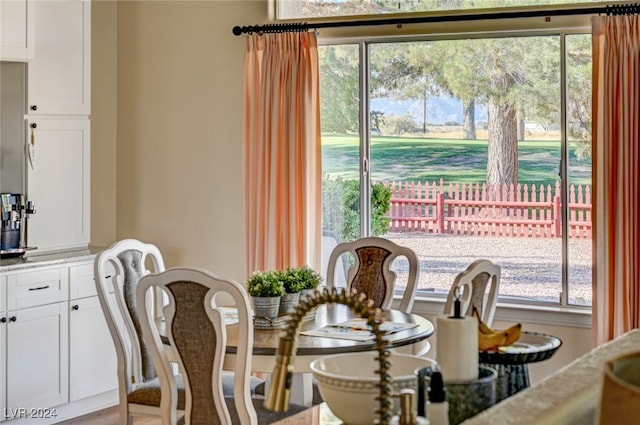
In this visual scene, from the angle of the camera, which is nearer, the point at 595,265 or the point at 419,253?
the point at 595,265

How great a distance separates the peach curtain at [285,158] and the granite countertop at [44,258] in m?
0.94

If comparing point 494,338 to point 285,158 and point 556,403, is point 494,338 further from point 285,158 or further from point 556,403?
point 285,158

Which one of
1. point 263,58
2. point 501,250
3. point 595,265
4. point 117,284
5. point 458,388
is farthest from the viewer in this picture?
point 263,58

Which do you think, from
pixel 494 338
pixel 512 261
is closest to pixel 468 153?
pixel 512 261

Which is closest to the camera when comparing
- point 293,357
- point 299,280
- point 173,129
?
point 293,357

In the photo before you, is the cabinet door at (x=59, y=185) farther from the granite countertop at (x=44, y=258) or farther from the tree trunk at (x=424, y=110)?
the tree trunk at (x=424, y=110)

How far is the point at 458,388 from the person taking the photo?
5.09 feet

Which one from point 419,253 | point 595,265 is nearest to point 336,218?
point 419,253

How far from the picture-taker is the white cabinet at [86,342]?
5031mm

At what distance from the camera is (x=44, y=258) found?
496cm

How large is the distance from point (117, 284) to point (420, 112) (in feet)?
6.71

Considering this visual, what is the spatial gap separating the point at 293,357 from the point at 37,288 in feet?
12.0

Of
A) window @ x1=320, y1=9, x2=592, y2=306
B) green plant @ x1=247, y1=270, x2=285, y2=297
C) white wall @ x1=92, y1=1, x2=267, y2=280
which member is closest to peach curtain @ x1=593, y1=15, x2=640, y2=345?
window @ x1=320, y1=9, x2=592, y2=306

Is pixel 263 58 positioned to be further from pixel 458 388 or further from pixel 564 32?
pixel 458 388
